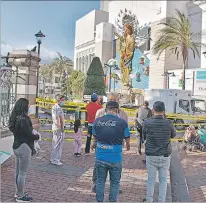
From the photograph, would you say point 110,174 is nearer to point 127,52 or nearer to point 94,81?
point 94,81

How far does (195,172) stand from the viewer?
758 centimetres

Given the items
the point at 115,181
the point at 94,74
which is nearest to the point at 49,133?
the point at 115,181

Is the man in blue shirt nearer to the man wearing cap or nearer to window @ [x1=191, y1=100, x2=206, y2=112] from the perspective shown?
the man wearing cap

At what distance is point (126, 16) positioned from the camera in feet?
162

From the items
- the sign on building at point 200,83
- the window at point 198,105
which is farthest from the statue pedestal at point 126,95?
the window at point 198,105

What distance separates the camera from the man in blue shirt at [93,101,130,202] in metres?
4.23

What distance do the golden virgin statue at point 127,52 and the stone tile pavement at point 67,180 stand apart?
128ft

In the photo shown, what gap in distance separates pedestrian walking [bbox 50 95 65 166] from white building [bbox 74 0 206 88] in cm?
2642

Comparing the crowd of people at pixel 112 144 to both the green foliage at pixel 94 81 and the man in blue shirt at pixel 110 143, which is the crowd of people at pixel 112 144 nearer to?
the man in blue shirt at pixel 110 143

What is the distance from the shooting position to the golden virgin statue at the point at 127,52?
46.8 metres

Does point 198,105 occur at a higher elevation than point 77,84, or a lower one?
lower

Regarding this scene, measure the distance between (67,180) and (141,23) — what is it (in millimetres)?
47776

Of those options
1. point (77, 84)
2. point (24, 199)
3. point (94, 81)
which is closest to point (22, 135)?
point (24, 199)

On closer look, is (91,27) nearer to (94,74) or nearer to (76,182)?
(94,74)
